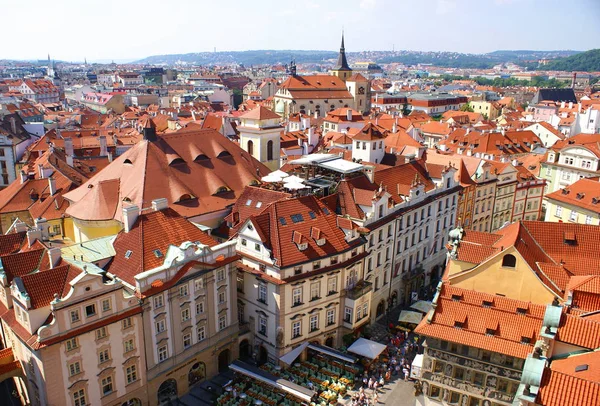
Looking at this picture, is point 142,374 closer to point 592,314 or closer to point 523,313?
point 523,313

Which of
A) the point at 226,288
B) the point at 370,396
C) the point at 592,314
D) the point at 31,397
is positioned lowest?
the point at 370,396

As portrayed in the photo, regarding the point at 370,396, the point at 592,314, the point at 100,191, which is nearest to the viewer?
the point at 592,314

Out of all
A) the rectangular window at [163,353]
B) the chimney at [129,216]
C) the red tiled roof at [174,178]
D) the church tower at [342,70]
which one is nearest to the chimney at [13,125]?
the red tiled roof at [174,178]

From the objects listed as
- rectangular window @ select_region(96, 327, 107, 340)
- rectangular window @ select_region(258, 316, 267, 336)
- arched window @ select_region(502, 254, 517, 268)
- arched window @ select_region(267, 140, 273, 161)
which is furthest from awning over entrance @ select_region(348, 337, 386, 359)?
arched window @ select_region(267, 140, 273, 161)

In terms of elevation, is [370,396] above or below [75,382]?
below

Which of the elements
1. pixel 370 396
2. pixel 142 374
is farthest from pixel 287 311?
pixel 142 374

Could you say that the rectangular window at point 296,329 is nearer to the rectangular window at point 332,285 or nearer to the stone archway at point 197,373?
the rectangular window at point 332,285

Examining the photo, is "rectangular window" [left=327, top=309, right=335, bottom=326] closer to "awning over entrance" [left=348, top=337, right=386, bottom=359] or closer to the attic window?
"awning over entrance" [left=348, top=337, right=386, bottom=359]
